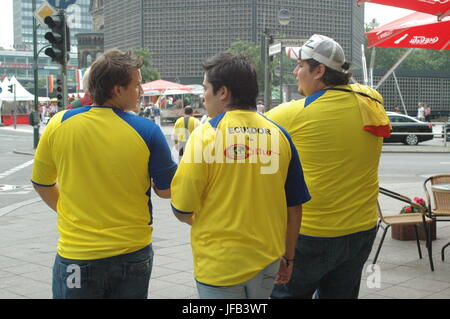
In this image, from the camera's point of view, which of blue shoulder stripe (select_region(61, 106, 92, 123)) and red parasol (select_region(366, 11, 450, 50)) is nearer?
blue shoulder stripe (select_region(61, 106, 92, 123))

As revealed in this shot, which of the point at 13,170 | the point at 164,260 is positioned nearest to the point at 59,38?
the point at 13,170

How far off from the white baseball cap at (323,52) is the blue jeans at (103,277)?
4.05ft

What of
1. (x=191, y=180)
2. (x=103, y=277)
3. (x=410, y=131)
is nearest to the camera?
(x=191, y=180)

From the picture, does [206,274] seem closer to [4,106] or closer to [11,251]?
[11,251]

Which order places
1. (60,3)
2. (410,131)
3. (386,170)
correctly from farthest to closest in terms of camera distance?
(410,131)
(386,170)
(60,3)

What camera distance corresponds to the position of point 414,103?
58.3m

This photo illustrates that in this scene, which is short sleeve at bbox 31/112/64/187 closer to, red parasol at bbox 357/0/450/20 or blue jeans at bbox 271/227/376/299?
blue jeans at bbox 271/227/376/299

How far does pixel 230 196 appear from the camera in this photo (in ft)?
8.60

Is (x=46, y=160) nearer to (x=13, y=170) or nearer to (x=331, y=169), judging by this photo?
(x=331, y=169)

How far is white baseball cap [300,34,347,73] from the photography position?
332 centimetres

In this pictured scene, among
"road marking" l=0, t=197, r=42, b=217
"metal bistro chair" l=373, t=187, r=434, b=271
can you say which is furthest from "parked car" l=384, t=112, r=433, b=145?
"metal bistro chair" l=373, t=187, r=434, b=271

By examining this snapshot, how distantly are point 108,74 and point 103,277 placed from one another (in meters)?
0.87

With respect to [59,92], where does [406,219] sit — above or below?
below

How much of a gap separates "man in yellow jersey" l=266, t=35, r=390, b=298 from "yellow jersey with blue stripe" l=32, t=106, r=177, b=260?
711 millimetres
